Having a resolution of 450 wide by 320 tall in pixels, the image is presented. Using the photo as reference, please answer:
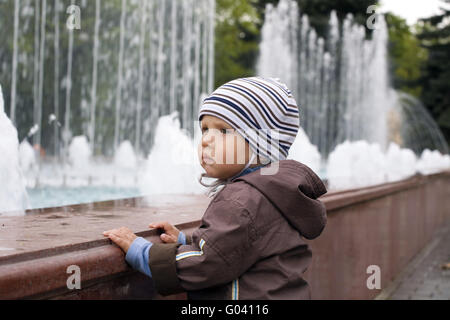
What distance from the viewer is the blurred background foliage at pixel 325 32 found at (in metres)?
32.2

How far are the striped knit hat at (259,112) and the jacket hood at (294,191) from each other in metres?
0.07

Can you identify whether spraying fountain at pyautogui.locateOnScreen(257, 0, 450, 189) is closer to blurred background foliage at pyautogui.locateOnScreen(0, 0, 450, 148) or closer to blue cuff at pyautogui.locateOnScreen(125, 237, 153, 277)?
blurred background foliage at pyautogui.locateOnScreen(0, 0, 450, 148)

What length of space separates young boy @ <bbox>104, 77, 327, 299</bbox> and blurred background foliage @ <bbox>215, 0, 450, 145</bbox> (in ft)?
98.7

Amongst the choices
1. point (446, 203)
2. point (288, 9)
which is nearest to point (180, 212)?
point (446, 203)

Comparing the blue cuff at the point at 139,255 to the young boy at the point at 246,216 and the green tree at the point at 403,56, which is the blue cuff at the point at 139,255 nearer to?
the young boy at the point at 246,216

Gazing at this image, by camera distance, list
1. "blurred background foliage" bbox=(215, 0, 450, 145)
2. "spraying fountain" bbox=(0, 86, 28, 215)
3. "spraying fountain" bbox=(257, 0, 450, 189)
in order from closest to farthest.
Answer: "spraying fountain" bbox=(0, 86, 28, 215) < "spraying fountain" bbox=(257, 0, 450, 189) < "blurred background foliage" bbox=(215, 0, 450, 145)

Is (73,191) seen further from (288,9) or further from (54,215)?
(288,9)

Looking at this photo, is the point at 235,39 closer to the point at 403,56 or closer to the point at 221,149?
the point at 403,56

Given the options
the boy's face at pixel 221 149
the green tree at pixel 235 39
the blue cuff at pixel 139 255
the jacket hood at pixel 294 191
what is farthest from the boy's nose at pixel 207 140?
the green tree at pixel 235 39

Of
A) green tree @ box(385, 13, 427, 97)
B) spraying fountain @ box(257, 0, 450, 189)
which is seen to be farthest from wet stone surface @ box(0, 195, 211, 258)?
green tree @ box(385, 13, 427, 97)

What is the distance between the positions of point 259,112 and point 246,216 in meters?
0.34

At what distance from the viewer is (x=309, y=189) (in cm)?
187

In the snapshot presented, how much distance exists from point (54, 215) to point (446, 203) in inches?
412

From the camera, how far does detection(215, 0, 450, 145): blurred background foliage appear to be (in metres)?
32.2
